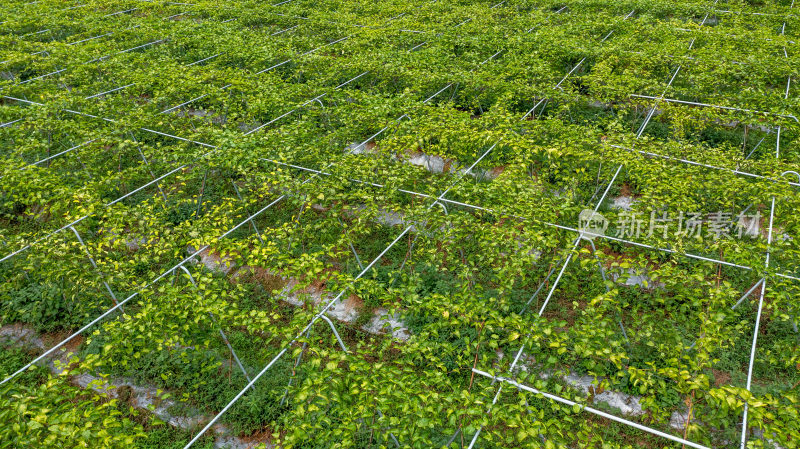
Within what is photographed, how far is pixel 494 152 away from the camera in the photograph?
9656 mm

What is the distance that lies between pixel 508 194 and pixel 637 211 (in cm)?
209

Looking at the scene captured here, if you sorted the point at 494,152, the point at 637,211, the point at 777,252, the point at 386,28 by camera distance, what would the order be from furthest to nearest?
the point at 386,28 < the point at 494,152 < the point at 637,211 < the point at 777,252

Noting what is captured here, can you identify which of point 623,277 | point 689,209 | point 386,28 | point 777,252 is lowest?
point 777,252

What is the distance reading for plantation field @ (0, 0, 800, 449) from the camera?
17.3 ft

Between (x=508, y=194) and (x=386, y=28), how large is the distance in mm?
10155

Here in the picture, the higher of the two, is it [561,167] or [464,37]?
[464,37]

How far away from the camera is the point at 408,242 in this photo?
26.3 ft

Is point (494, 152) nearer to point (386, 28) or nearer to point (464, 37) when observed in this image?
point (464, 37)

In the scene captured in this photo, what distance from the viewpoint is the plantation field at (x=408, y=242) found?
5262 mm

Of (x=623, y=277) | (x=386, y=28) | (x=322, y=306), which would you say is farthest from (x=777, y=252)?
(x=386, y=28)

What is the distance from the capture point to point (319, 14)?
17469 mm

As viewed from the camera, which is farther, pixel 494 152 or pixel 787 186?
pixel 494 152

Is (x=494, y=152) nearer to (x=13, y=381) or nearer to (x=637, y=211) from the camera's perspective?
(x=637, y=211)

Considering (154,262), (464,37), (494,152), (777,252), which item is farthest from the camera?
(464,37)
